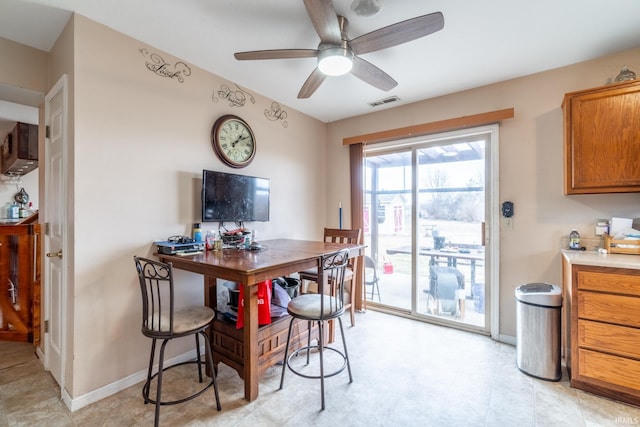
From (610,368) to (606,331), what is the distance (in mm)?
243

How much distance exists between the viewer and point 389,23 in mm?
1968

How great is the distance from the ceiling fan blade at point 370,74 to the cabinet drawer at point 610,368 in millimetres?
2464

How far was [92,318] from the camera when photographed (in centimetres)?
194

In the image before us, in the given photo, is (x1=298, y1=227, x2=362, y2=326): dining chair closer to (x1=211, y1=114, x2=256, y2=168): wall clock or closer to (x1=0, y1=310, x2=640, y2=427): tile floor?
(x1=0, y1=310, x2=640, y2=427): tile floor

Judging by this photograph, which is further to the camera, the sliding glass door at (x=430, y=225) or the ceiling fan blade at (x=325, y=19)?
the sliding glass door at (x=430, y=225)

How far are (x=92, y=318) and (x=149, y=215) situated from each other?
0.81 metres

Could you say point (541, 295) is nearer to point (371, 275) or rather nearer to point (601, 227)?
point (601, 227)

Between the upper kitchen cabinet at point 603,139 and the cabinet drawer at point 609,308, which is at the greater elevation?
the upper kitchen cabinet at point 603,139

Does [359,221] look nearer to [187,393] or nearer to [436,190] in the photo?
[436,190]

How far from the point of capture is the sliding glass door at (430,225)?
3084 millimetres

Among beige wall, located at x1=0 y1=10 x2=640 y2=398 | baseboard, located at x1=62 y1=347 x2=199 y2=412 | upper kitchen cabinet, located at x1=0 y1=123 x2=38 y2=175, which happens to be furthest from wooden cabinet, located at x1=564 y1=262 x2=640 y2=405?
upper kitchen cabinet, located at x1=0 y1=123 x2=38 y2=175

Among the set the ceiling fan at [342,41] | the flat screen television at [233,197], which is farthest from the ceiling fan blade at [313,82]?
the flat screen television at [233,197]

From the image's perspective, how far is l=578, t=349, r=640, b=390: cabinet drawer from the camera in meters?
1.81

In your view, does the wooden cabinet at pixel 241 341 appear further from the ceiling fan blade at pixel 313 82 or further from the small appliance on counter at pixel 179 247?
the ceiling fan blade at pixel 313 82
